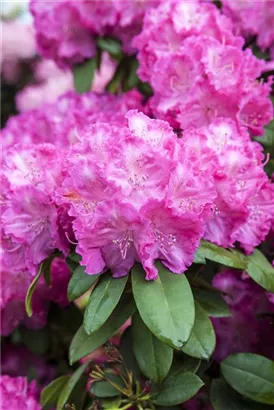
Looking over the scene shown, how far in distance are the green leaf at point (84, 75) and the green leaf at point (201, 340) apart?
0.67 metres

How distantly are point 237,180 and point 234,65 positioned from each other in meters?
0.24

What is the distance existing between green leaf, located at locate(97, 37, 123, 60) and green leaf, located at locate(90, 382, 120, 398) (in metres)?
0.72

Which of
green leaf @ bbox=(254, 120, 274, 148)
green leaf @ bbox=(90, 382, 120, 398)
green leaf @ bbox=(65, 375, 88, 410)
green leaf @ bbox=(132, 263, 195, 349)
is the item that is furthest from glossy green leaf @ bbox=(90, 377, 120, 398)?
green leaf @ bbox=(254, 120, 274, 148)

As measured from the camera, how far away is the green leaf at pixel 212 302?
110 centimetres

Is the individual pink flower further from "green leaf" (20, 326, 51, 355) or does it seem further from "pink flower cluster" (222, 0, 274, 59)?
"green leaf" (20, 326, 51, 355)

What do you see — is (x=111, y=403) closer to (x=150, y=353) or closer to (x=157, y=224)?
(x=150, y=353)

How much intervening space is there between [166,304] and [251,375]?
230mm

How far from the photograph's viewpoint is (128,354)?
3.85 ft

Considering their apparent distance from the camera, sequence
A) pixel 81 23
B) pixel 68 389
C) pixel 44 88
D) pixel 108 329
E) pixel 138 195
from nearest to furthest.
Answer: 1. pixel 138 195
2. pixel 108 329
3. pixel 68 389
4. pixel 81 23
5. pixel 44 88

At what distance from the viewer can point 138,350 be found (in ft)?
3.51

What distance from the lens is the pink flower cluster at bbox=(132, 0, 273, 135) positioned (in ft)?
3.89

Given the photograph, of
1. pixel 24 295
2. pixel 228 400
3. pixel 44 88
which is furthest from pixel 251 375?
pixel 44 88

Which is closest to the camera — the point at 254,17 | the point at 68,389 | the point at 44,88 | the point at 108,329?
the point at 108,329

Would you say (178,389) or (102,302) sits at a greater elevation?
(102,302)
